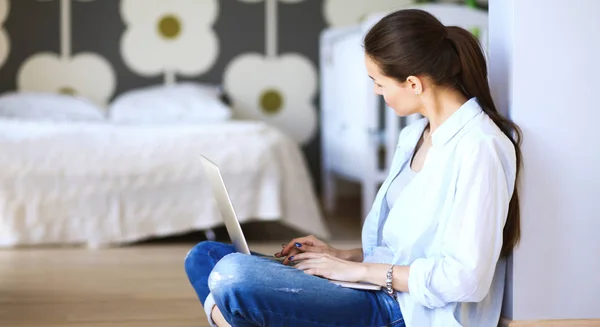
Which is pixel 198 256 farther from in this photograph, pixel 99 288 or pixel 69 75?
pixel 69 75

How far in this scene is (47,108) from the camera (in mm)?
4289

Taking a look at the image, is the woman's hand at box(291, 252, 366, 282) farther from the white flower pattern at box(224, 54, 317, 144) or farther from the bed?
the white flower pattern at box(224, 54, 317, 144)

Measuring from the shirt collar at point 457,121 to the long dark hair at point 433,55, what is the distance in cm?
3

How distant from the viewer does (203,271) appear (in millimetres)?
1639

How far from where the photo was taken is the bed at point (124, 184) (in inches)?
129

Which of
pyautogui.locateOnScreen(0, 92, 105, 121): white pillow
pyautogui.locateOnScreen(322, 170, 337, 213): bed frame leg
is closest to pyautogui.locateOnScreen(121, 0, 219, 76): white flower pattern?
pyautogui.locateOnScreen(0, 92, 105, 121): white pillow

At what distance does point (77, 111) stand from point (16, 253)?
1254 millimetres

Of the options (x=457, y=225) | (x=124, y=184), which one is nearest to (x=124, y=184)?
(x=124, y=184)

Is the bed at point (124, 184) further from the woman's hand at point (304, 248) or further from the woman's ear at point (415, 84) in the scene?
the woman's ear at point (415, 84)

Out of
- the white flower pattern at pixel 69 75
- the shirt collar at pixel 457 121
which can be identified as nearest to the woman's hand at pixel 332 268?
the shirt collar at pixel 457 121

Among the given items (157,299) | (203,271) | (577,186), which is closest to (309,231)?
(157,299)

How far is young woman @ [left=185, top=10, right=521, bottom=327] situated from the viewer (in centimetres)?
128

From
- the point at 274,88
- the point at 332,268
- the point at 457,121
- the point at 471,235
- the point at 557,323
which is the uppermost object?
the point at 457,121

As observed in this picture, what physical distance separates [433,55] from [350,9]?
146 inches
